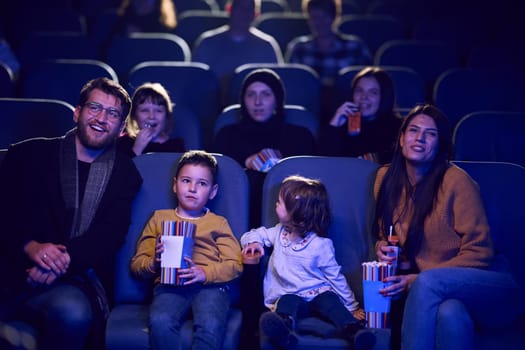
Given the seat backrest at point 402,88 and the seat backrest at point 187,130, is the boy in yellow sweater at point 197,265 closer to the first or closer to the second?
the seat backrest at point 187,130

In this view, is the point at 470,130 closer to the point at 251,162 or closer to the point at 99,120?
the point at 251,162

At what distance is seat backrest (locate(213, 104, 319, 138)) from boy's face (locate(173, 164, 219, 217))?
3.25 feet

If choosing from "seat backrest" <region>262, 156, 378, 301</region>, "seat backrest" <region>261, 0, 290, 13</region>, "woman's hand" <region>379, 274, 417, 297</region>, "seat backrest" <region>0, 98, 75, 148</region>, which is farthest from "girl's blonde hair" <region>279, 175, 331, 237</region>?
"seat backrest" <region>261, 0, 290, 13</region>

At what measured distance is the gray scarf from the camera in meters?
2.68

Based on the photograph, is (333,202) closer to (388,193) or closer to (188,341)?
(388,193)

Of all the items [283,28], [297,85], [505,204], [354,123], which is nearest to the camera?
[505,204]

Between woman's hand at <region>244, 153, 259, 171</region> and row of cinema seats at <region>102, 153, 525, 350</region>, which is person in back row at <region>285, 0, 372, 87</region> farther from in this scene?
row of cinema seats at <region>102, 153, 525, 350</region>

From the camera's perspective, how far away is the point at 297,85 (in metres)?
4.21

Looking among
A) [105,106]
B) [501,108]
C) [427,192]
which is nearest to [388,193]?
[427,192]

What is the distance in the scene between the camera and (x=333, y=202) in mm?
2820

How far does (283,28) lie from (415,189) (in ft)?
10.0

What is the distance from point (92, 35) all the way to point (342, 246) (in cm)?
330

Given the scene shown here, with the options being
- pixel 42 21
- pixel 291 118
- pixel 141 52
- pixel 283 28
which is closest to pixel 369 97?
pixel 291 118

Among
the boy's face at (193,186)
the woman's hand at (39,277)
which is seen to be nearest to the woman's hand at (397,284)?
the boy's face at (193,186)
